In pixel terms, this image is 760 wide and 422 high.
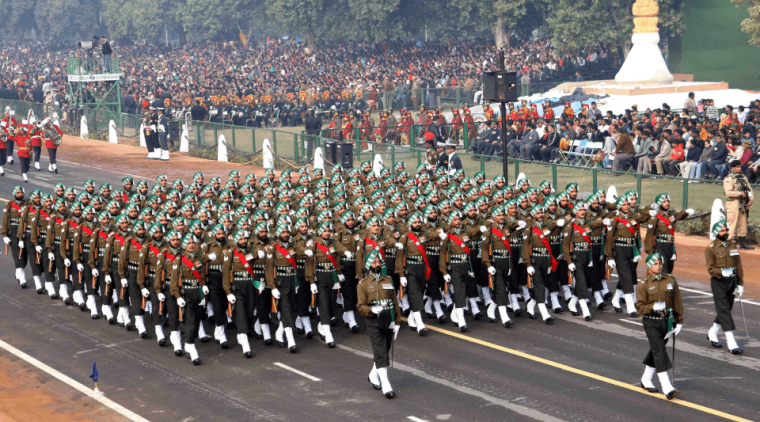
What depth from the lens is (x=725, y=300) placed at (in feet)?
49.9

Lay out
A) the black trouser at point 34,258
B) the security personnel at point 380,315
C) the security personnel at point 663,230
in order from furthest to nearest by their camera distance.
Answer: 1. the black trouser at point 34,258
2. the security personnel at point 663,230
3. the security personnel at point 380,315

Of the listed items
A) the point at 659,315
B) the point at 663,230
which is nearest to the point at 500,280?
the point at 663,230

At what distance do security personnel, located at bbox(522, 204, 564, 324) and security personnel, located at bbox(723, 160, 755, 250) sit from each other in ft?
18.7

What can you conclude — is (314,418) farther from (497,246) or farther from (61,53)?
(61,53)

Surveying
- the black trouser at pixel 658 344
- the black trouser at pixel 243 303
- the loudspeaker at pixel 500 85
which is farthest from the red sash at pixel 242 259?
the loudspeaker at pixel 500 85

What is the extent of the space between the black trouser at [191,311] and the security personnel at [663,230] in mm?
8010

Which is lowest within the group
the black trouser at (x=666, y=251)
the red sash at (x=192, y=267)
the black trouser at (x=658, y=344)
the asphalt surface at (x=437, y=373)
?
the asphalt surface at (x=437, y=373)

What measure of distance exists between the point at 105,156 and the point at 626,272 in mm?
27085

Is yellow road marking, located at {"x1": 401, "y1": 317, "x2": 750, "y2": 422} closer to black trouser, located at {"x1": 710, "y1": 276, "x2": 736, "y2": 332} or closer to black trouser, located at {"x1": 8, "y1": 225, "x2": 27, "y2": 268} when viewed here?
black trouser, located at {"x1": 710, "y1": 276, "x2": 736, "y2": 332}

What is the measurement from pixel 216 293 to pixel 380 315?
147 inches

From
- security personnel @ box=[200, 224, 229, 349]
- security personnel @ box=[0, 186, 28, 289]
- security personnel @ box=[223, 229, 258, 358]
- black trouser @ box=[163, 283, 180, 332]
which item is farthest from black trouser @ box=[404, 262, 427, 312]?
security personnel @ box=[0, 186, 28, 289]

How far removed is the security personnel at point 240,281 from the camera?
15906 millimetres

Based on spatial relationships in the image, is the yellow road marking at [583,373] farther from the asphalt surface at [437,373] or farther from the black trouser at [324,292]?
the black trouser at [324,292]

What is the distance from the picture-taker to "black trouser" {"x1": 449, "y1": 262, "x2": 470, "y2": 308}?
55.7ft
